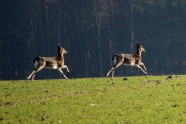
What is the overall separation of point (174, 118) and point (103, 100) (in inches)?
159

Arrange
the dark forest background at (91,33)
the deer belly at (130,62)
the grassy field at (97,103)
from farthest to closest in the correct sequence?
the dark forest background at (91,33)
the deer belly at (130,62)
the grassy field at (97,103)

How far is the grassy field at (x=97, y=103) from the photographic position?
15.9 metres

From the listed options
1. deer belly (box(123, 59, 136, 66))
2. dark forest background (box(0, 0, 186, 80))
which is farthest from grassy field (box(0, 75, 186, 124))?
dark forest background (box(0, 0, 186, 80))

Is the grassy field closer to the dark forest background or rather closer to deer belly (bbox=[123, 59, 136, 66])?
deer belly (bbox=[123, 59, 136, 66])

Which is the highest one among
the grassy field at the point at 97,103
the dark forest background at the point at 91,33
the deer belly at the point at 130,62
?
the dark forest background at the point at 91,33

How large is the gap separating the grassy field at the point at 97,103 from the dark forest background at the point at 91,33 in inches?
2000

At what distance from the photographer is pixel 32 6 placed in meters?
102

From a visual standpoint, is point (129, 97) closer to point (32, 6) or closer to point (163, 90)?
point (163, 90)

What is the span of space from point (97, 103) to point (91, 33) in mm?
74894

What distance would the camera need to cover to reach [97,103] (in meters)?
18.5

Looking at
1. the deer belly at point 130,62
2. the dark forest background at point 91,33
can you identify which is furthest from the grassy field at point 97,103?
the dark forest background at point 91,33

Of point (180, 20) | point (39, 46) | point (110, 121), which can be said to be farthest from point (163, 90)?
point (39, 46)

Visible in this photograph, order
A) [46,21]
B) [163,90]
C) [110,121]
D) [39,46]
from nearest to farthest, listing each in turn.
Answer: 1. [110,121]
2. [163,90]
3. [39,46]
4. [46,21]

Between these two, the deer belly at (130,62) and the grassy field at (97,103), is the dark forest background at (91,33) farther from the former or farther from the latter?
the grassy field at (97,103)
